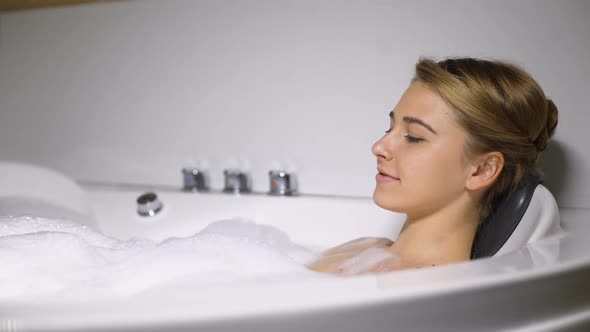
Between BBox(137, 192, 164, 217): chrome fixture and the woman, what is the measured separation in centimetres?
79

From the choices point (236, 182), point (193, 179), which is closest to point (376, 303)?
point (236, 182)

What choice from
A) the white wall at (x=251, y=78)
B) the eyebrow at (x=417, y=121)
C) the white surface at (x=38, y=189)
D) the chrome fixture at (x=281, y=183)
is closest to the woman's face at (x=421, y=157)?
the eyebrow at (x=417, y=121)

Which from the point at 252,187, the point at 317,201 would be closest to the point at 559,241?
the point at 317,201

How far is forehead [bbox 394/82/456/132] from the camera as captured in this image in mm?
1056

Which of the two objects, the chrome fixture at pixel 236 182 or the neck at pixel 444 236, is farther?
the chrome fixture at pixel 236 182

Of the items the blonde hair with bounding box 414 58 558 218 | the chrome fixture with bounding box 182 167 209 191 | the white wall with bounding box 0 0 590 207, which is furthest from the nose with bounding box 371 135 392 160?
the chrome fixture with bounding box 182 167 209 191

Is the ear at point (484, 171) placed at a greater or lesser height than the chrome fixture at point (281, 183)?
lesser

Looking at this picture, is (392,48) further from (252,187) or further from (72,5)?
(72,5)

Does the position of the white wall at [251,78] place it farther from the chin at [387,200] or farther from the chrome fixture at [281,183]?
the chin at [387,200]

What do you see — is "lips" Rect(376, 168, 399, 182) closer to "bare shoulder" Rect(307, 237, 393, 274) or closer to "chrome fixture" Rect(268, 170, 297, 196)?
"bare shoulder" Rect(307, 237, 393, 274)

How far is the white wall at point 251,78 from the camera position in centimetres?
144

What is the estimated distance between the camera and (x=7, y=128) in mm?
2264

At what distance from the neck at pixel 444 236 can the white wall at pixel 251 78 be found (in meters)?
0.46

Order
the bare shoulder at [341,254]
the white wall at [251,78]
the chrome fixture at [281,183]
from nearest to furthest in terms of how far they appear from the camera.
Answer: the bare shoulder at [341,254]
the white wall at [251,78]
the chrome fixture at [281,183]
